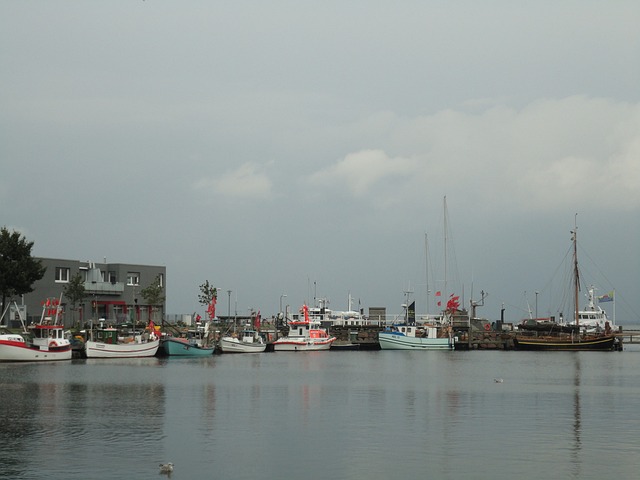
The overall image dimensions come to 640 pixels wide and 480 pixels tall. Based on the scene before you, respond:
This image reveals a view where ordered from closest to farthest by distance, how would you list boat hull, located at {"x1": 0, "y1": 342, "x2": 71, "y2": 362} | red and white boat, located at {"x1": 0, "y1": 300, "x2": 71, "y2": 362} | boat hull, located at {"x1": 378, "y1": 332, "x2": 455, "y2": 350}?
boat hull, located at {"x1": 0, "y1": 342, "x2": 71, "y2": 362}, red and white boat, located at {"x1": 0, "y1": 300, "x2": 71, "y2": 362}, boat hull, located at {"x1": 378, "y1": 332, "x2": 455, "y2": 350}

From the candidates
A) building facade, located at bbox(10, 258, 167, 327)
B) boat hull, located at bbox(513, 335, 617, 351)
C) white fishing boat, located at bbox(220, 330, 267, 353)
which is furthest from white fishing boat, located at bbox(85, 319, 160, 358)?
boat hull, located at bbox(513, 335, 617, 351)

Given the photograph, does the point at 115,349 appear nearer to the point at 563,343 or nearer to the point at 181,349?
the point at 181,349

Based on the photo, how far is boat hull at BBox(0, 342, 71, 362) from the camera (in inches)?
3620

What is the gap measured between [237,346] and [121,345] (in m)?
24.0

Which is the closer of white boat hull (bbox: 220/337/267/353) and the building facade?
white boat hull (bbox: 220/337/267/353)

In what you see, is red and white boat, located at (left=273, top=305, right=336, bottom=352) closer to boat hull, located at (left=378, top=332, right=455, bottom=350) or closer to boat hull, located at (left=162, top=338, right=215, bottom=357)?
boat hull, located at (left=378, top=332, right=455, bottom=350)

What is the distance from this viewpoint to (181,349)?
116 metres

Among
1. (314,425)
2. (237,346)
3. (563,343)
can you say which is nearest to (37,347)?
(237,346)

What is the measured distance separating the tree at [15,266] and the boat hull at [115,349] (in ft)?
40.0

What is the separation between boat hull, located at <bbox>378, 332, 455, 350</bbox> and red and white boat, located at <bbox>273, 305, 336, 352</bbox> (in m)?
8.36

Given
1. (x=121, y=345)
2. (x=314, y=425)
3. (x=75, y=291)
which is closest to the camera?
(x=314, y=425)

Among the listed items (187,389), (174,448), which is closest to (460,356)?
(187,389)

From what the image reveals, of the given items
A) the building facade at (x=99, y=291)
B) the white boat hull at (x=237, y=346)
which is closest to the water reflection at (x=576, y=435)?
the white boat hull at (x=237, y=346)

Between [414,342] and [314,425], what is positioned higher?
[414,342]
